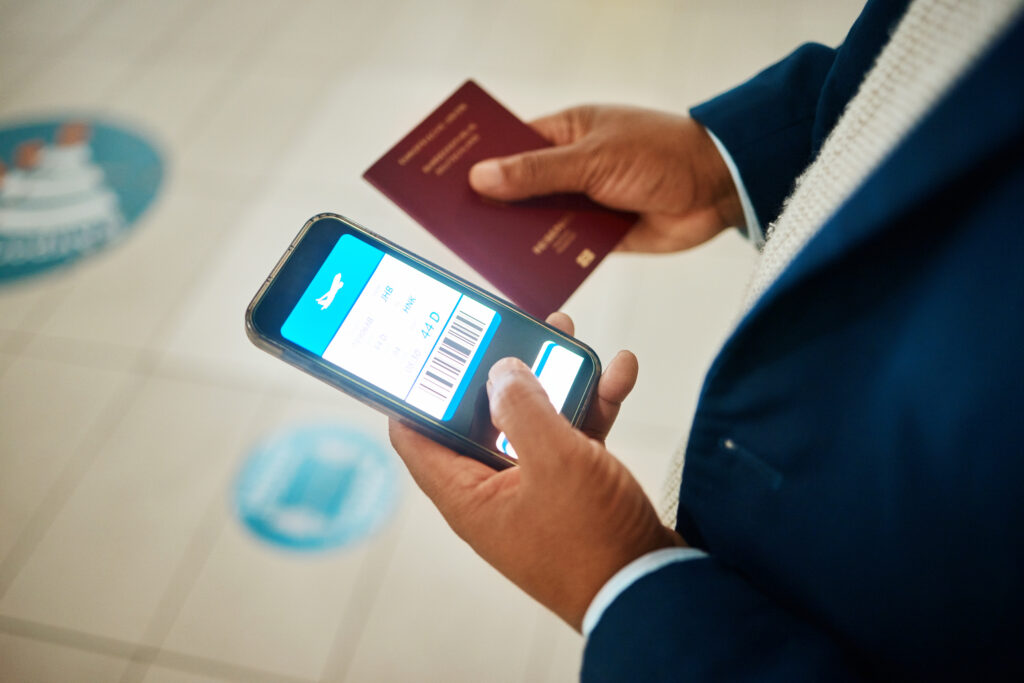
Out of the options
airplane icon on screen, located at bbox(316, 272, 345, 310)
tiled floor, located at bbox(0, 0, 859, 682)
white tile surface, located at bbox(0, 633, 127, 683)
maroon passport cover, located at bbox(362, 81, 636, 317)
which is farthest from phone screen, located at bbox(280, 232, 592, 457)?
white tile surface, located at bbox(0, 633, 127, 683)

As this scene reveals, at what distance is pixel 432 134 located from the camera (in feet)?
2.76

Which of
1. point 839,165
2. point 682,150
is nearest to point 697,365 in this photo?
point 682,150

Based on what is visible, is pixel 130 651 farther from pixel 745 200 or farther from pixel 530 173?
pixel 745 200

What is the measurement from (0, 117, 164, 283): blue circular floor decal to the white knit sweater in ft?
5.28

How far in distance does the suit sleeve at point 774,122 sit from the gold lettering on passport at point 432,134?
35 centimetres

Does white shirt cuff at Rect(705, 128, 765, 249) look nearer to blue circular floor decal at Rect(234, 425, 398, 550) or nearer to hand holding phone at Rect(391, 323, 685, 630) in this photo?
hand holding phone at Rect(391, 323, 685, 630)

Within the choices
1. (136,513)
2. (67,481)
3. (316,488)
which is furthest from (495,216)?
(67,481)

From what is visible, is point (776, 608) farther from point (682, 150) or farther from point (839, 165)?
point (682, 150)

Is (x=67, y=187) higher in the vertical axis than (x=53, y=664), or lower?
higher

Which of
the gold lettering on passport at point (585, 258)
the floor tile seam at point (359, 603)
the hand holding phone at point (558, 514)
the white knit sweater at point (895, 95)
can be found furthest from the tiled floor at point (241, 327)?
the white knit sweater at point (895, 95)

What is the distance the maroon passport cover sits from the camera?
0.79 metres

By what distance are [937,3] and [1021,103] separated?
0.11m

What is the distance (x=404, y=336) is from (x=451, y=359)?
6 centimetres

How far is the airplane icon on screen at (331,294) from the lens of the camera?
65 cm
